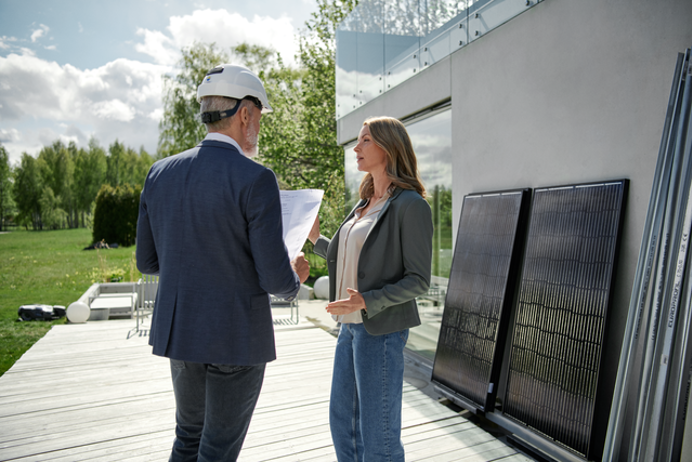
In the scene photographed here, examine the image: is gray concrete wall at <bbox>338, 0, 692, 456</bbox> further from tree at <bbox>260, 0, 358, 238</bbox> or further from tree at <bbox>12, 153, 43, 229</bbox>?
tree at <bbox>12, 153, 43, 229</bbox>

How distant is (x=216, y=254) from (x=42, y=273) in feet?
55.0

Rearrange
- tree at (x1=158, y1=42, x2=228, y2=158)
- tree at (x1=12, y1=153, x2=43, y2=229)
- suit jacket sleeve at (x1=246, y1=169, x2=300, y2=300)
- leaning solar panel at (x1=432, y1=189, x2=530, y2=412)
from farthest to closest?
tree at (x1=158, y1=42, x2=228, y2=158), tree at (x1=12, y1=153, x2=43, y2=229), leaning solar panel at (x1=432, y1=189, x2=530, y2=412), suit jacket sleeve at (x1=246, y1=169, x2=300, y2=300)

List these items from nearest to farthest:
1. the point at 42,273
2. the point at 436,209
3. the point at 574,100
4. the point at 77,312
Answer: the point at 574,100 < the point at 436,209 < the point at 77,312 < the point at 42,273

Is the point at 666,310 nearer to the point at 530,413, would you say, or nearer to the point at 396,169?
the point at 530,413

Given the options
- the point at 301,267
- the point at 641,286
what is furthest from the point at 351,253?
the point at 641,286

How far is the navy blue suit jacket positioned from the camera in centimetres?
129

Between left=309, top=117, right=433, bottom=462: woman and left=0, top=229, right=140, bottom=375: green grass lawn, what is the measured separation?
18.6 ft

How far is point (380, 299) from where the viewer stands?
171 cm

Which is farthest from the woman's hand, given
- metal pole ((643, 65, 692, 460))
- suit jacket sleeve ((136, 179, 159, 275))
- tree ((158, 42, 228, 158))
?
tree ((158, 42, 228, 158))

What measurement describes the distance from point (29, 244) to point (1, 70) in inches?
285

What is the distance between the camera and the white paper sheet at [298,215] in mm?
1588

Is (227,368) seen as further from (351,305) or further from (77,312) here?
(77,312)

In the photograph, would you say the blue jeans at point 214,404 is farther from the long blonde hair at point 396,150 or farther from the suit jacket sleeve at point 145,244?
the long blonde hair at point 396,150

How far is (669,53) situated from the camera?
2262 millimetres
